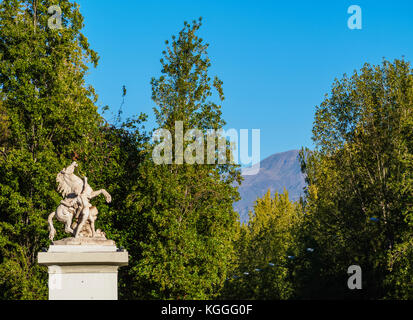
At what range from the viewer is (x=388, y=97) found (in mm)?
31578

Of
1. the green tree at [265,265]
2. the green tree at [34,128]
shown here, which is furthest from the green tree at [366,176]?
the green tree at [34,128]

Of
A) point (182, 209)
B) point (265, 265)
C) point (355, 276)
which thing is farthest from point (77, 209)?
point (265, 265)

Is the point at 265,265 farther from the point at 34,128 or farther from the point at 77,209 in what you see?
the point at 77,209

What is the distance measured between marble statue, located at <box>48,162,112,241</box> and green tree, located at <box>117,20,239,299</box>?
8160 mm

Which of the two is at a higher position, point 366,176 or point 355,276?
point 366,176

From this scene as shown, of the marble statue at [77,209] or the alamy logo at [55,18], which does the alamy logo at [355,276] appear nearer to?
the marble statue at [77,209]

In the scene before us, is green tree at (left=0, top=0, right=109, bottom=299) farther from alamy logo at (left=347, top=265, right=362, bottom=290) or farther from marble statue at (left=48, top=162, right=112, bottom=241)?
alamy logo at (left=347, top=265, right=362, bottom=290)

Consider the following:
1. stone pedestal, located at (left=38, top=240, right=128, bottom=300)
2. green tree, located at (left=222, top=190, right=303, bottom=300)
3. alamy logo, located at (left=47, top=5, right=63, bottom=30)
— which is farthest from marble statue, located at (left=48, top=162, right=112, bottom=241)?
green tree, located at (left=222, top=190, right=303, bottom=300)

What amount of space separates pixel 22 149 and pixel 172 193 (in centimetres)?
701

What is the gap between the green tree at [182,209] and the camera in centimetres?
2708

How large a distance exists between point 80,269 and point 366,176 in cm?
1803

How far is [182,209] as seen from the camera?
96.2 feet

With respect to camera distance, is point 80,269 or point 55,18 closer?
point 80,269

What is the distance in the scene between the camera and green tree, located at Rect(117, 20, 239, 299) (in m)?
27.1
